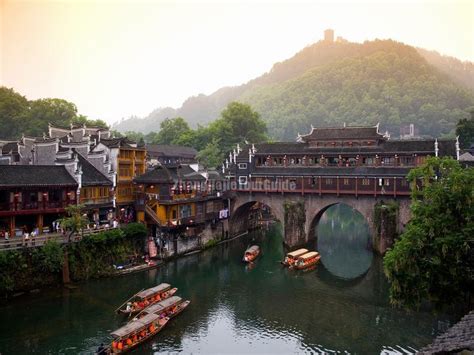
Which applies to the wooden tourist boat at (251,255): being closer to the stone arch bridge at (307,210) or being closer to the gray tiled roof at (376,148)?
the stone arch bridge at (307,210)

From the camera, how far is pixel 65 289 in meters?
38.4

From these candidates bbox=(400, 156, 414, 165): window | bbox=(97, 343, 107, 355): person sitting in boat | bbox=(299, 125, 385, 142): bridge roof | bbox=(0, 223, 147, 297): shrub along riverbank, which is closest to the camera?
bbox=(97, 343, 107, 355): person sitting in boat

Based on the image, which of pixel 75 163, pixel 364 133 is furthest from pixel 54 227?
pixel 364 133

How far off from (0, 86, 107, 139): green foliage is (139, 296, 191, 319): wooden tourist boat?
63.7 m

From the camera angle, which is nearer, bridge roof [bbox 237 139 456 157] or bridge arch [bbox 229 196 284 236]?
bridge roof [bbox 237 139 456 157]

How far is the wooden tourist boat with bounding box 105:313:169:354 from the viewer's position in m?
27.9

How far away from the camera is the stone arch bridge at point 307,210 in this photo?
176 ft

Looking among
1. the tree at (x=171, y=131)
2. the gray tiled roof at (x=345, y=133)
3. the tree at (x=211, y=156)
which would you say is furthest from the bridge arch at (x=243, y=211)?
the tree at (x=171, y=131)

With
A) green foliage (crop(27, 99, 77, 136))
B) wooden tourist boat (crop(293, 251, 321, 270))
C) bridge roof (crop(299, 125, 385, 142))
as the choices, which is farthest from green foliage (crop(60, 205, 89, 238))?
green foliage (crop(27, 99, 77, 136))

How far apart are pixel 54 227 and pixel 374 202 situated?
39.1m

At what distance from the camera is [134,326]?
2956 centimetres

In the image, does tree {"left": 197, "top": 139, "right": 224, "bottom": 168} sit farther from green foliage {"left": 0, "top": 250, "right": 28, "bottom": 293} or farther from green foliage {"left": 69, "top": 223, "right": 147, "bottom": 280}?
green foliage {"left": 0, "top": 250, "right": 28, "bottom": 293}

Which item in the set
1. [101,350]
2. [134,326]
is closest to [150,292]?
[134,326]

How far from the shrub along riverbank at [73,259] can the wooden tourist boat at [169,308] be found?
10497mm
